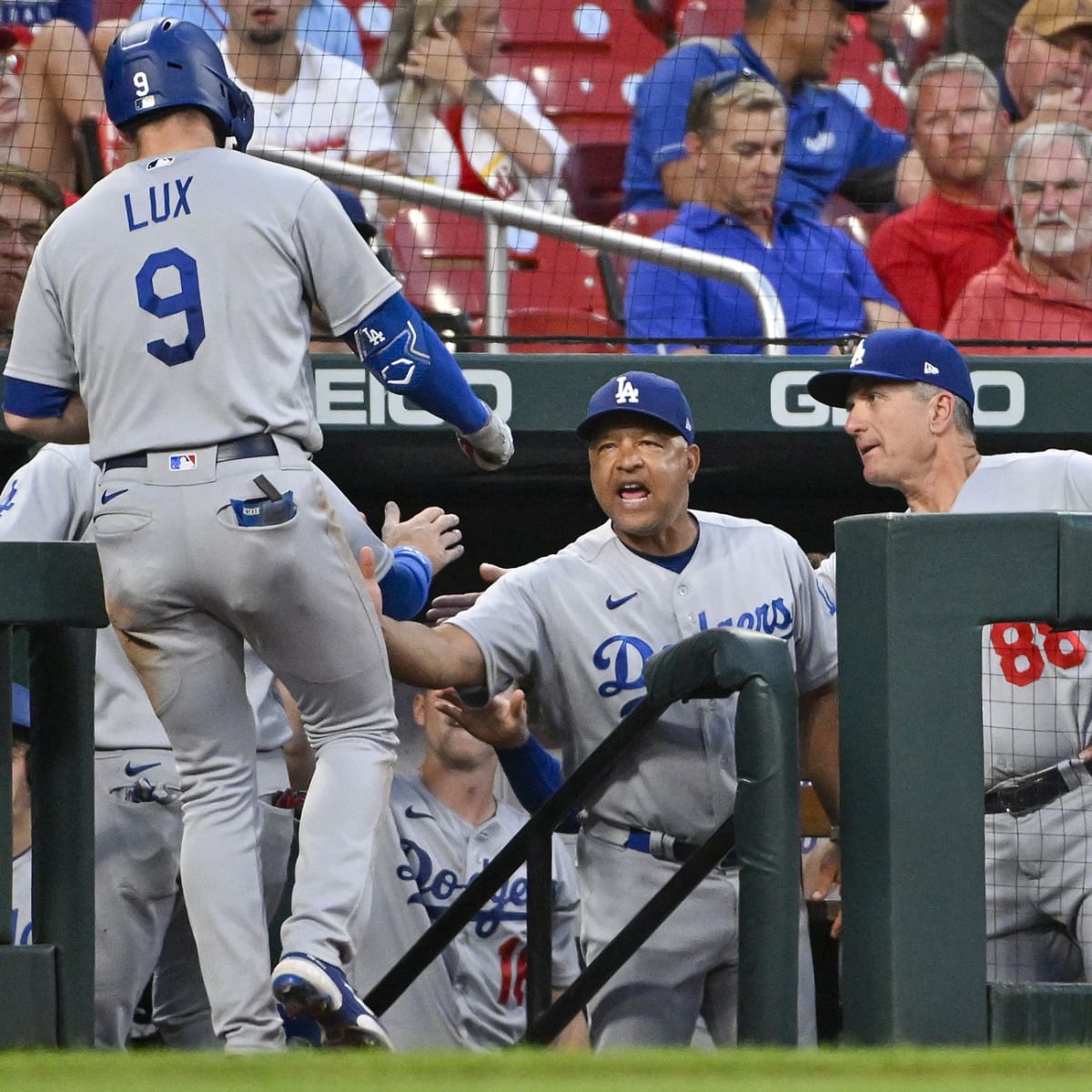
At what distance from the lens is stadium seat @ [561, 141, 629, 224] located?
6.38 meters

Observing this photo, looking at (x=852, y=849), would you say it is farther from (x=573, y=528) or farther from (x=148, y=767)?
(x=573, y=528)

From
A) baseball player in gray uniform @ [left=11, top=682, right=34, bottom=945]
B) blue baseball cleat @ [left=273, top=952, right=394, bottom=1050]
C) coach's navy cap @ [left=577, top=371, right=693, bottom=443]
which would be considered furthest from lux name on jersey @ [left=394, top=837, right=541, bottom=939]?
blue baseball cleat @ [left=273, top=952, right=394, bottom=1050]

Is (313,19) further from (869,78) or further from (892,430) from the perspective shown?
(892,430)

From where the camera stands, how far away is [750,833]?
2.47 metres

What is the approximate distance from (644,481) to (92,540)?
42.5 inches

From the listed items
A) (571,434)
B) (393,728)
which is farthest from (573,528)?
(393,728)

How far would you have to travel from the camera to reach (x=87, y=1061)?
1.98 metres

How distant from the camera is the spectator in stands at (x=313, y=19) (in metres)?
6.00

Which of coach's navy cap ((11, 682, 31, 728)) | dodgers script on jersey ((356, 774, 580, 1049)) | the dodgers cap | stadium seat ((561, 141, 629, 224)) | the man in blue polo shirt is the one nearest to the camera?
coach's navy cap ((11, 682, 31, 728))

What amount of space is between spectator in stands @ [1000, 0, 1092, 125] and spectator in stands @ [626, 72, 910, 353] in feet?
3.25

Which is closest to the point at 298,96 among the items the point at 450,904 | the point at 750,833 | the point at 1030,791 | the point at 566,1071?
the point at 450,904

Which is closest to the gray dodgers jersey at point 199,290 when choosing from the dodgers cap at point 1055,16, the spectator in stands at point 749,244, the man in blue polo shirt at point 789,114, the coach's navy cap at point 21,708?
the coach's navy cap at point 21,708

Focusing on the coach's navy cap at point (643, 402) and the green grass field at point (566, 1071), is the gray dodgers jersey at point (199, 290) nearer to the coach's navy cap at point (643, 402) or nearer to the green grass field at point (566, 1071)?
the green grass field at point (566, 1071)

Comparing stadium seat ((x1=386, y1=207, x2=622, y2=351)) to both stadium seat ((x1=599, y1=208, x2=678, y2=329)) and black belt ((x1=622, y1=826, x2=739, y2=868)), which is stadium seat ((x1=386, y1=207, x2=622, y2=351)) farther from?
black belt ((x1=622, y1=826, x2=739, y2=868))
